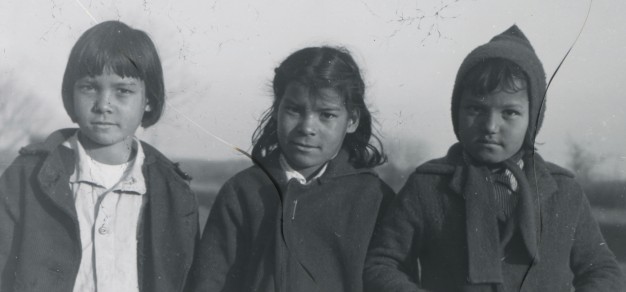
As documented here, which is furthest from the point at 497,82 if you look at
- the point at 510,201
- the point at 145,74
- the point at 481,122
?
the point at 145,74

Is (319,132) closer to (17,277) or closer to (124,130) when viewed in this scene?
(124,130)

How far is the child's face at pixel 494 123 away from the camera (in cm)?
136

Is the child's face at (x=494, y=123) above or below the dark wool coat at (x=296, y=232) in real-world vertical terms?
above

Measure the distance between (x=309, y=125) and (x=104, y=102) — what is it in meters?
0.38

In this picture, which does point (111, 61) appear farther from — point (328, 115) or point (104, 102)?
point (328, 115)

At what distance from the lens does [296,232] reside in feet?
4.61

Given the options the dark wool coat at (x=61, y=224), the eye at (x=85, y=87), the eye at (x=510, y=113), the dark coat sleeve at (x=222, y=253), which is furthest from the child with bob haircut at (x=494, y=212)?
the eye at (x=85, y=87)

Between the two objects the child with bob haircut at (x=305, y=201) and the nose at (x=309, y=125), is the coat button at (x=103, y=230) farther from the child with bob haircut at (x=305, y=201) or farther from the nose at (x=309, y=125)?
the nose at (x=309, y=125)

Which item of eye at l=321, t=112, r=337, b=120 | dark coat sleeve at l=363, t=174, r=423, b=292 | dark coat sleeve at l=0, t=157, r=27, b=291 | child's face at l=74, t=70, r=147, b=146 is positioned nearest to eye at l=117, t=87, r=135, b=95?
child's face at l=74, t=70, r=147, b=146

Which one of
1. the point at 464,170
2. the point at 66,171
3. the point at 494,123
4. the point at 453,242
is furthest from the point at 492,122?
the point at 66,171

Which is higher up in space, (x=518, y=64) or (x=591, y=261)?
(x=518, y=64)

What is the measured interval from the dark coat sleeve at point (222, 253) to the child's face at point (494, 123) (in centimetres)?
46

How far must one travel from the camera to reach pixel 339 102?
55.0 inches

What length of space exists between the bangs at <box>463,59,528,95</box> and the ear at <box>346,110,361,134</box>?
215 millimetres
